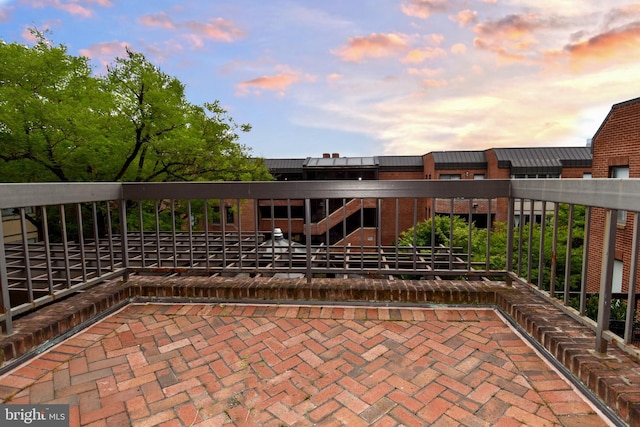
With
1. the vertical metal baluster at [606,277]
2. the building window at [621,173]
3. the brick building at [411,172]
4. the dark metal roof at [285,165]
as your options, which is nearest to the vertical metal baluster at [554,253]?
the vertical metal baluster at [606,277]

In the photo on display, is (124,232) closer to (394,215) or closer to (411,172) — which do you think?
(394,215)

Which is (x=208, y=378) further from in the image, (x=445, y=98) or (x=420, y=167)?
(x=420, y=167)

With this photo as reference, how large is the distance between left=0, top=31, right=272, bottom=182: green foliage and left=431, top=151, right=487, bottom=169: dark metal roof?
16.9m

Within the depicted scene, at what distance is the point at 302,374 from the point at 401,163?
27.8 m

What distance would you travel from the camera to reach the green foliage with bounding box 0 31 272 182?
33.7 ft

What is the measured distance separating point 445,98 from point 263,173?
9979 mm

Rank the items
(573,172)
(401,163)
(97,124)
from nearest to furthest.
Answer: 1. (97,124)
2. (573,172)
3. (401,163)

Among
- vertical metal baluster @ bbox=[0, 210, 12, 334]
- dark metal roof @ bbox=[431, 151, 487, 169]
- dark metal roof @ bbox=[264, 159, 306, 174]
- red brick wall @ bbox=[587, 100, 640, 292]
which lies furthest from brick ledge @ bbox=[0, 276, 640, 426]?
dark metal roof @ bbox=[264, 159, 306, 174]

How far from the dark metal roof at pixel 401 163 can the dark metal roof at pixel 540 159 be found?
6177 millimetres

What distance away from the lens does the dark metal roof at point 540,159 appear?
23891 millimetres

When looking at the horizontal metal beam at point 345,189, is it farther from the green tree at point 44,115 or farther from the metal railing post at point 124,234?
the green tree at point 44,115

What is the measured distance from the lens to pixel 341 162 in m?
28.9

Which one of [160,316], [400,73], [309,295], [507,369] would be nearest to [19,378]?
[160,316]

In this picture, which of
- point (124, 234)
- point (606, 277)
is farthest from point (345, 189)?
point (124, 234)
